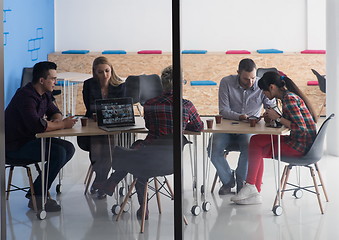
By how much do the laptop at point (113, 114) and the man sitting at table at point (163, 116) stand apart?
0.09 meters

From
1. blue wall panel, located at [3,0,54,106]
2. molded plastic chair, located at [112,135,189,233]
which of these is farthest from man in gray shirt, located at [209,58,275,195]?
blue wall panel, located at [3,0,54,106]

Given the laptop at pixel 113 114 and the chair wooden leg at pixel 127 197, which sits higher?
the laptop at pixel 113 114

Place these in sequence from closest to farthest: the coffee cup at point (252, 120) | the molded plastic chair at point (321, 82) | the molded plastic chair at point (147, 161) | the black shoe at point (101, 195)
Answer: the molded plastic chair at point (321, 82), the coffee cup at point (252, 120), the molded plastic chair at point (147, 161), the black shoe at point (101, 195)

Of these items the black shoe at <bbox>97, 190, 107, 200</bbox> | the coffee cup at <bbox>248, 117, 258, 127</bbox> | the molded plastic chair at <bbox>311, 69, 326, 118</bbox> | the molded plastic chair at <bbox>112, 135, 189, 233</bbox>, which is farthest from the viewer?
the black shoe at <bbox>97, 190, 107, 200</bbox>

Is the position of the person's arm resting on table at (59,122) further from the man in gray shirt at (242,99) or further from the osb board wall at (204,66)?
the man in gray shirt at (242,99)

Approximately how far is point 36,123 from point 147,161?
2.59 ft

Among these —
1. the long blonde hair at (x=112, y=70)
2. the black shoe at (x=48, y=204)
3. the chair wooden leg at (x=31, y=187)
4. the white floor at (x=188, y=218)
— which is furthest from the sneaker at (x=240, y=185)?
the chair wooden leg at (x=31, y=187)

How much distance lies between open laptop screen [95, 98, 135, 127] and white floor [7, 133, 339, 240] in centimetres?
28

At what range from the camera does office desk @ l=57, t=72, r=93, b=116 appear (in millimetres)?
4145

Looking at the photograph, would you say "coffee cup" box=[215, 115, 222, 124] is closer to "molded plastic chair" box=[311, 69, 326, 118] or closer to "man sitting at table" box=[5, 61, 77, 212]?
"molded plastic chair" box=[311, 69, 326, 118]

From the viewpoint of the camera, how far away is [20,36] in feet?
13.8

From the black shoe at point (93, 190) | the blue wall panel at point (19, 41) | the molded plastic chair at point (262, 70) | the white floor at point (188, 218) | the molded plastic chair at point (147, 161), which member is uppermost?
the blue wall panel at point (19, 41)

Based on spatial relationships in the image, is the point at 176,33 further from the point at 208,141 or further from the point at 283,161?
the point at 283,161

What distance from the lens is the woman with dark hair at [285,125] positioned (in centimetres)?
397
